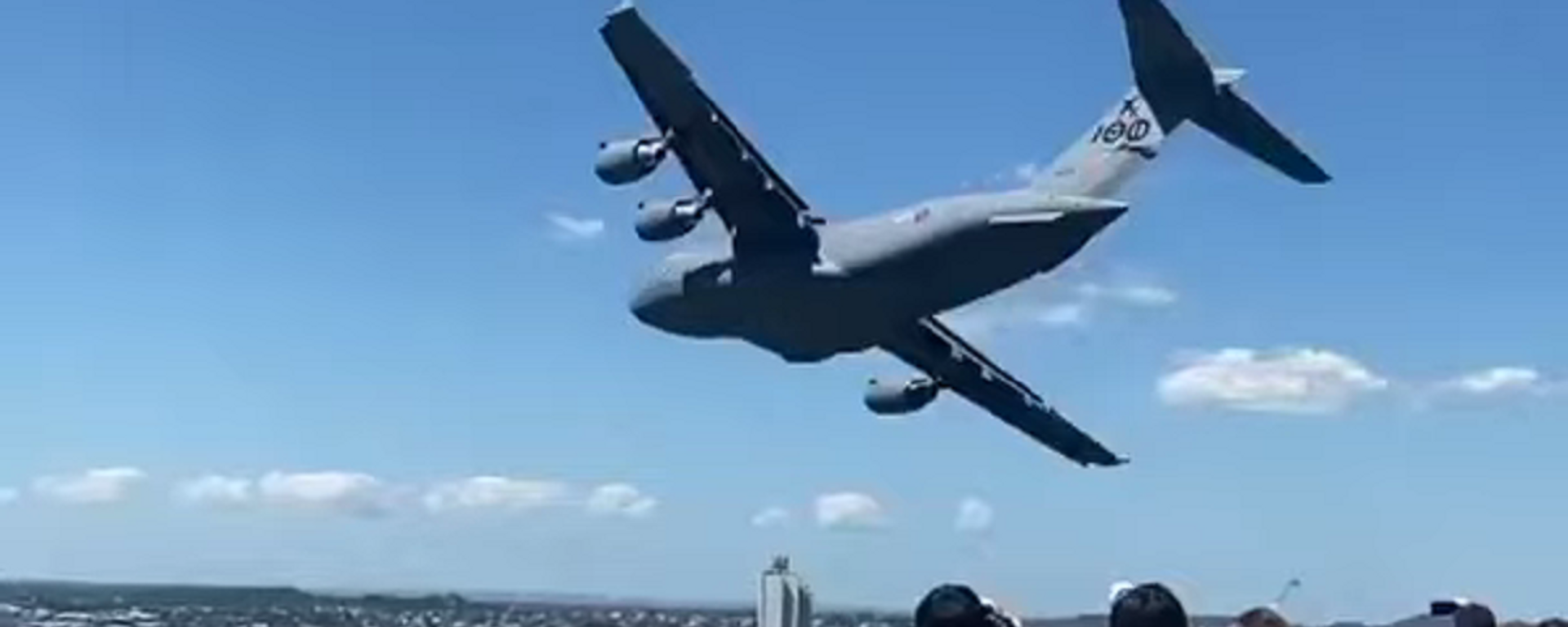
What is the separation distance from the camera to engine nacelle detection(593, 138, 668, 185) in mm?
40344

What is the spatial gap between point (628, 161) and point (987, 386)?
45.3 ft

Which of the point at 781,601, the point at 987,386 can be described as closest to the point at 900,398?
the point at 987,386

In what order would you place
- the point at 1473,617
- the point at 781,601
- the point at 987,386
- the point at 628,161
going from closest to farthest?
the point at 1473,617 → the point at 781,601 → the point at 628,161 → the point at 987,386

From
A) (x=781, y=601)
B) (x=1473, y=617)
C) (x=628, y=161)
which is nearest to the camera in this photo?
(x=1473, y=617)

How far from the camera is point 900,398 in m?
49.2

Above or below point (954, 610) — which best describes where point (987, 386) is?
above

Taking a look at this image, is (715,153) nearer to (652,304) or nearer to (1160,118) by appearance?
(652,304)

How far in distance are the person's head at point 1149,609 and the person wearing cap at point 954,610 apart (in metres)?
0.43

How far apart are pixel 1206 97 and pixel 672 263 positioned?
10.4 meters

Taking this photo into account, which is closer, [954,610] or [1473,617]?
[954,610]

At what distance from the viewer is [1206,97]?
4369 centimetres

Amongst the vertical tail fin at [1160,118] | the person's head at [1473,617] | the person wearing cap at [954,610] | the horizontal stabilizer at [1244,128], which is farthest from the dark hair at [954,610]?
the horizontal stabilizer at [1244,128]

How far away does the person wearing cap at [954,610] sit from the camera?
7703 mm

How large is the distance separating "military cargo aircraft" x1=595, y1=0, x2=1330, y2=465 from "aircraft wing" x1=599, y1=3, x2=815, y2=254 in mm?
32
